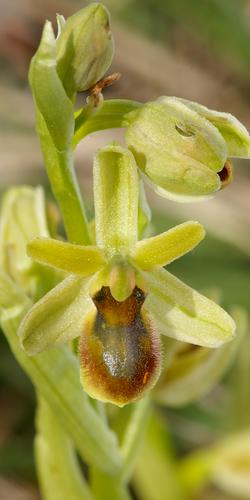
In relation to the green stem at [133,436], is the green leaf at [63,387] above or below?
above

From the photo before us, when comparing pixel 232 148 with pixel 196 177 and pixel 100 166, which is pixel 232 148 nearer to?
pixel 196 177

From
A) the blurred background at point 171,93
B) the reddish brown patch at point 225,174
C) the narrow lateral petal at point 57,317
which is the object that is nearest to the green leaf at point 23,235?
the narrow lateral petal at point 57,317

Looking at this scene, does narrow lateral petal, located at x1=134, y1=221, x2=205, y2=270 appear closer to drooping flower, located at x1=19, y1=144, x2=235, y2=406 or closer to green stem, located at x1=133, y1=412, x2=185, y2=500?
drooping flower, located at x1=19, y1=144, x2=235, y2=406

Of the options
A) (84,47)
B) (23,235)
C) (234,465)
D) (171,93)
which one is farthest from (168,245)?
(171,93)

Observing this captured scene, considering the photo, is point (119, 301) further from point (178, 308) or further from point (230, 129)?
point (230, 129)

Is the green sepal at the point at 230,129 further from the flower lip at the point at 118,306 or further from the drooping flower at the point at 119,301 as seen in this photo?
the flower lip at the point at 118,306

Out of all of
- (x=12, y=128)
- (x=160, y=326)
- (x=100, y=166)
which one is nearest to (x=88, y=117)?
(x=100, y=166)
